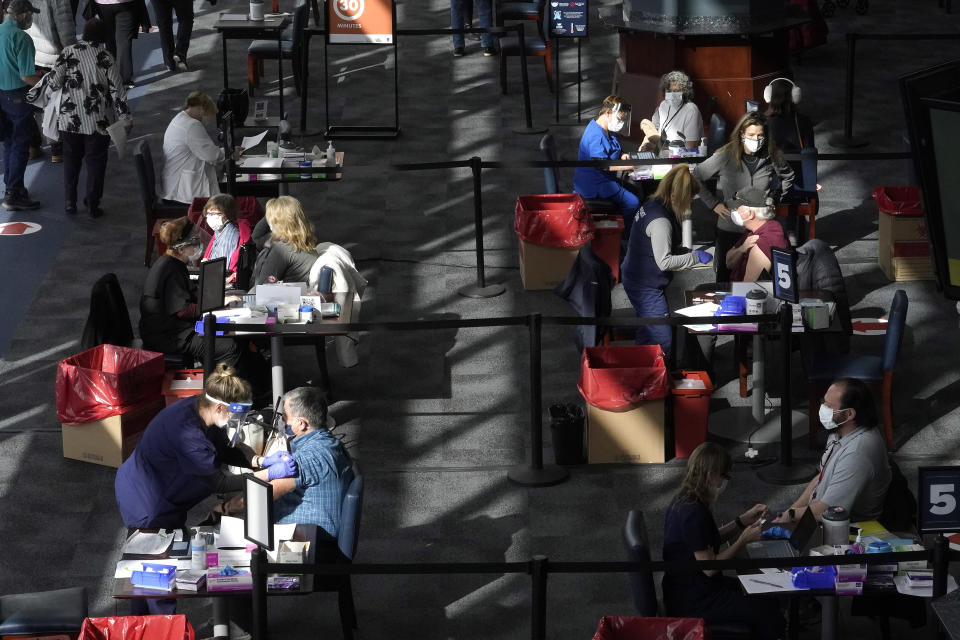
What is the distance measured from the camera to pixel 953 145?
124 inches

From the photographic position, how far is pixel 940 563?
546cm

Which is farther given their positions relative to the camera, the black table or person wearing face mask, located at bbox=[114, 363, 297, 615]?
the black table

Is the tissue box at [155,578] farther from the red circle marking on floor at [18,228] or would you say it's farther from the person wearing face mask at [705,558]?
the red circle marking on floor at [18,228]

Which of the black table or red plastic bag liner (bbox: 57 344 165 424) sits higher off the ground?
the black table

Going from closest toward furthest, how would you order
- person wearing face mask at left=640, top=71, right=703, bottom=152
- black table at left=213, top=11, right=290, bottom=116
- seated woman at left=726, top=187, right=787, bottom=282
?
seated woman at left=726, top=187, right=787, bottom=282 < person wearing face mask at left=640, top=71, right=703, bottom=152 < black table at left=213, top=11, right=290, bottom=116

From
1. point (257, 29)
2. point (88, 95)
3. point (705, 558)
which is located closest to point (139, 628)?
point (705, 558)

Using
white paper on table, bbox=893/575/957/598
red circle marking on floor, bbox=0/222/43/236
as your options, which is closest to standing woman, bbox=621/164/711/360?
white paper on table, bbox=893/575/957/598

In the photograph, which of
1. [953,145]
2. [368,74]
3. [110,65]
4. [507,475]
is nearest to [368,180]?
[110,65]

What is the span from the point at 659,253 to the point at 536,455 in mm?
1583

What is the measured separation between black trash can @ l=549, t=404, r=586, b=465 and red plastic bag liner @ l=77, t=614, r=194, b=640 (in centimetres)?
315

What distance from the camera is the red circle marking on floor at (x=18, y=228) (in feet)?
40.0

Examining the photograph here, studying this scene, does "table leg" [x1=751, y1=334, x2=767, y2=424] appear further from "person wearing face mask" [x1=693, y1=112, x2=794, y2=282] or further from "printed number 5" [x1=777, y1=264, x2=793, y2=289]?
"person wearing face mask" [x1=693, y1=112, x2=794, y2=282]

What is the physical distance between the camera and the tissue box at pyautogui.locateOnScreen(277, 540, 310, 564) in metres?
6.09

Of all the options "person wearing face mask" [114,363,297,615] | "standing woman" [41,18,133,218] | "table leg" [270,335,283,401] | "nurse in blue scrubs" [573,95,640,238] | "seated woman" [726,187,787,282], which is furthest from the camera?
"standing woman" [41,18,133,218]
